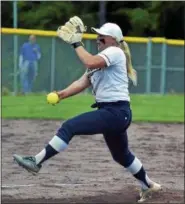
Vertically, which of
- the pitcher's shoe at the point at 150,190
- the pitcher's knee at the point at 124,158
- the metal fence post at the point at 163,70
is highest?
the pitcher's knee at the point at 124,158

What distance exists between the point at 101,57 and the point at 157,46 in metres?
21.4

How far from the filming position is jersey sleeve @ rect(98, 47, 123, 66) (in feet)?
23.2

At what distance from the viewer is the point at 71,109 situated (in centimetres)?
1830

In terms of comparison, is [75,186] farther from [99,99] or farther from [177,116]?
[177,116]

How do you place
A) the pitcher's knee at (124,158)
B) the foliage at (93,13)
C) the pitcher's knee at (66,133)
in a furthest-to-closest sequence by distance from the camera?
the foliage at (93,13) → the pitcher's knee at (124,158) → the pitcher's knee at (66,133)

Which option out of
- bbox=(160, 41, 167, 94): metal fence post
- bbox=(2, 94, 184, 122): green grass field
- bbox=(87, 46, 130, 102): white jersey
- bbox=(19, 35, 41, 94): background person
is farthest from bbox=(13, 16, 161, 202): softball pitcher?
bbox=(160, 41, 167, 94): metal fence post

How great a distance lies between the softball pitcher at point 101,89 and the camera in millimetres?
6992

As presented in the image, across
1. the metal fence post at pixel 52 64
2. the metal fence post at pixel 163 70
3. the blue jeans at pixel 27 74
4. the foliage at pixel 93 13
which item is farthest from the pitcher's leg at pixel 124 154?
the foliage at pixel 93 13

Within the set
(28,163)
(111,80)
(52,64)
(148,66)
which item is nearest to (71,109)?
(52,64)

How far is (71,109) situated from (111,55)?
36.8ft

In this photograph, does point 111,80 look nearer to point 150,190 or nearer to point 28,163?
point 28,163

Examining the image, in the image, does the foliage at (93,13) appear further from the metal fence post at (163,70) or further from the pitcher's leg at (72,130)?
the pitcher's leg at (72,130)

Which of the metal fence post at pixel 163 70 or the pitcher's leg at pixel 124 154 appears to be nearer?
the pitcher's leg at pixel 124 154

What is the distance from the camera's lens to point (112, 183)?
9.23 m
